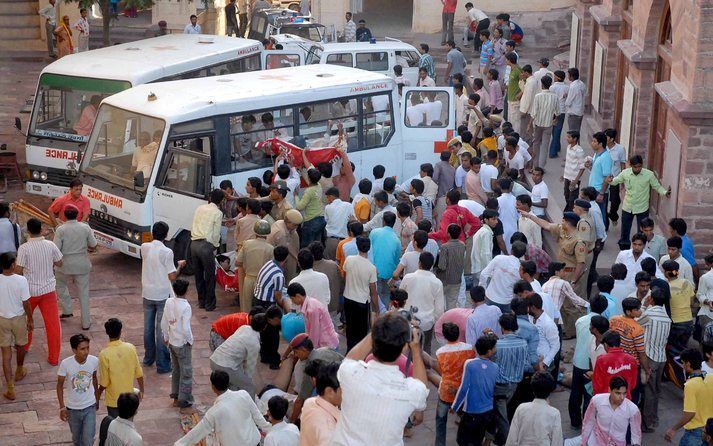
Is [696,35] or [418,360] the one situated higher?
[696,35]

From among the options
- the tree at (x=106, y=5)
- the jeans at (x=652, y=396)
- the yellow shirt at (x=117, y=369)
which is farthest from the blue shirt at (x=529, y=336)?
the tree at (x=106, y=5)

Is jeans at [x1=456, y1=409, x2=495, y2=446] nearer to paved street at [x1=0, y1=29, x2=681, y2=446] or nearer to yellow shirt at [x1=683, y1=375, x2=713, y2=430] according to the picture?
paved street at [x1=0, y1=29, x2=681, y2=446]

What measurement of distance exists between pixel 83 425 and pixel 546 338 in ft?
14.0

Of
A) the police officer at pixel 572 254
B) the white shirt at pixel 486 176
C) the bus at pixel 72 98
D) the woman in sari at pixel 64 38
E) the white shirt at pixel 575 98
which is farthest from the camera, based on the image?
the woman in sari at pixel 64 38

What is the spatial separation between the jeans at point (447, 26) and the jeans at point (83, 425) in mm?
20215

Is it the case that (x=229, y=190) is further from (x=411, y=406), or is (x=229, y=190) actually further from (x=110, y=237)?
(x=411, y=406)

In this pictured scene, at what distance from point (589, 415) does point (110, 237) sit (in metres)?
7.69

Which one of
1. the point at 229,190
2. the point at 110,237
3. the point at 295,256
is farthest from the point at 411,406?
the point at 110,237

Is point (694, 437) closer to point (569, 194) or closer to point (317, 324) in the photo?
point (317, 324)

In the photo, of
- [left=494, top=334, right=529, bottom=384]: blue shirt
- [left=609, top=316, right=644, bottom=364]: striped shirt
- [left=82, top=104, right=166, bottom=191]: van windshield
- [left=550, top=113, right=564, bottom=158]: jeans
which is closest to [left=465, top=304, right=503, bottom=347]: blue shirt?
[left=494, top=334, right=529, bottom=384]: blue shirt

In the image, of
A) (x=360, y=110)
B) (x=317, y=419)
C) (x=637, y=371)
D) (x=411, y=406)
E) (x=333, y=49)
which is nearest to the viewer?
(x=411, y=406)

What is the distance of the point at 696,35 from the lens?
14133mm

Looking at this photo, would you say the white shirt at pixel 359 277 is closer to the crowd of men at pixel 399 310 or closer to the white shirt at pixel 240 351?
the crowd of men at pixel 399 310

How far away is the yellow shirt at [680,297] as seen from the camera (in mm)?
11898
